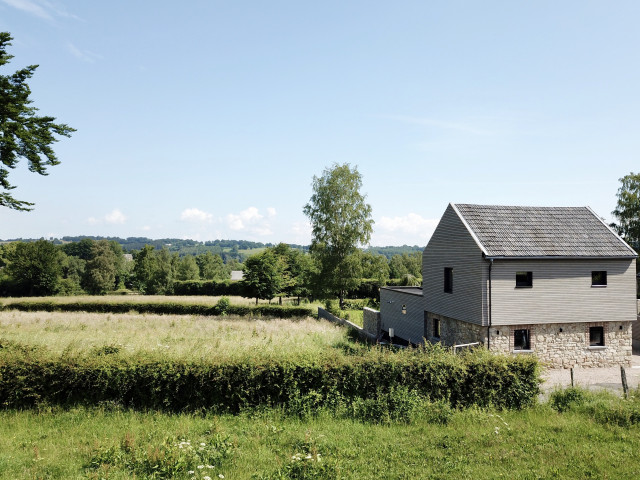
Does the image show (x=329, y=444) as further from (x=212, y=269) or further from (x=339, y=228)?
(x=212, y=269)

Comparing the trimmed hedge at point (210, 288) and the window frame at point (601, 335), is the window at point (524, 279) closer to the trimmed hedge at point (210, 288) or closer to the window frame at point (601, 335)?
the window frame at point (601, 335)

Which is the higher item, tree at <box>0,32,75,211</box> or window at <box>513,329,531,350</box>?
tree at <box>0,32,75,211</box>

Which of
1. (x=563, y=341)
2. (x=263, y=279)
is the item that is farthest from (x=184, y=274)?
(x=563, y=341)

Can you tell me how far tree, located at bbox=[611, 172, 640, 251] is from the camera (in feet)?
129

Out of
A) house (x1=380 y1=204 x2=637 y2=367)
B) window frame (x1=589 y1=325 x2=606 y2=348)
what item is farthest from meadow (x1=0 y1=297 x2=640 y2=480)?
window frame (x1=589 y1=325 x2=606 y2=348)

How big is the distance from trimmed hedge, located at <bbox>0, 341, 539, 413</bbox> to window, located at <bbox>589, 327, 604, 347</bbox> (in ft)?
45.0

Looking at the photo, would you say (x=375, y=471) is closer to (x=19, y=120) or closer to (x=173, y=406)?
(x=173, y=406)

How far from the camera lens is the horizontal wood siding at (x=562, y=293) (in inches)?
805

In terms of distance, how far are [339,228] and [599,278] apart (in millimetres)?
22176

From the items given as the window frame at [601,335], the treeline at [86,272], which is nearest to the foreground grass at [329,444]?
the window frame at [601,335]

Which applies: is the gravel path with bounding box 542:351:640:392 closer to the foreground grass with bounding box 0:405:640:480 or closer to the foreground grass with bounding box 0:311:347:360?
the foreground grass with bounding box 0:405:640:480

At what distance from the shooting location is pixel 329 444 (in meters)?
9.46

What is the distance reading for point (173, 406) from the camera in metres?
12.0

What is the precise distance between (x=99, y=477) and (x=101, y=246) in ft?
263
